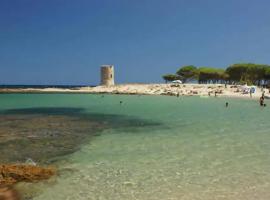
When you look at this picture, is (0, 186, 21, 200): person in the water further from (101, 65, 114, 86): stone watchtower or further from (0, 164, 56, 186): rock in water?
(101, 65, 114, 86): stone watchtower

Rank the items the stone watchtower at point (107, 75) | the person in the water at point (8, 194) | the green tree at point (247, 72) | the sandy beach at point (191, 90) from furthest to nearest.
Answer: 1. the stone watchtower at point (107, 75)
2. the green tree at point (247, 72)
3. the sandy beach at point (191, 90)
4. the person in the water at point (8, 194)

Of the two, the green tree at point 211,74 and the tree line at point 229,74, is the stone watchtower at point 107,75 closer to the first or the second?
the tree line at point 229,74

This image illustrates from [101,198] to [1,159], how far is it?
5643 millimetres

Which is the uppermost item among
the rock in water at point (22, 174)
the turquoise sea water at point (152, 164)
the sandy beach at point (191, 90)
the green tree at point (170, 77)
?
the green tree at point (170, 77)

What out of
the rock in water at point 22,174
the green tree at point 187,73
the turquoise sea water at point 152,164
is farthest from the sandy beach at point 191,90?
the rock in water at point 22,174

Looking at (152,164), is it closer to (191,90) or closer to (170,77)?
(191,90)

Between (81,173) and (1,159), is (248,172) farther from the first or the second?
(1,159)

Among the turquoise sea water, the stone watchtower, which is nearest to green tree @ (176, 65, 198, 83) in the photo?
the stone watchtower

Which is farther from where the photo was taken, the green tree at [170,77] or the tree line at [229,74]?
the green tree at [170,77]

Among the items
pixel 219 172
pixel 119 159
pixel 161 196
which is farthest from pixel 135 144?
pixel 161 196

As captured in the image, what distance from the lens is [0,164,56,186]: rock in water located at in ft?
29.5

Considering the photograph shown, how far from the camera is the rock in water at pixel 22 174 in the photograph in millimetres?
9000

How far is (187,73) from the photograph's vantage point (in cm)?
11200

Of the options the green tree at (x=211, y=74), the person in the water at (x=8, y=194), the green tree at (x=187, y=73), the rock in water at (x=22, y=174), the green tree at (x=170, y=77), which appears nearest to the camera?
the person in the water at (x=8, y=194)
